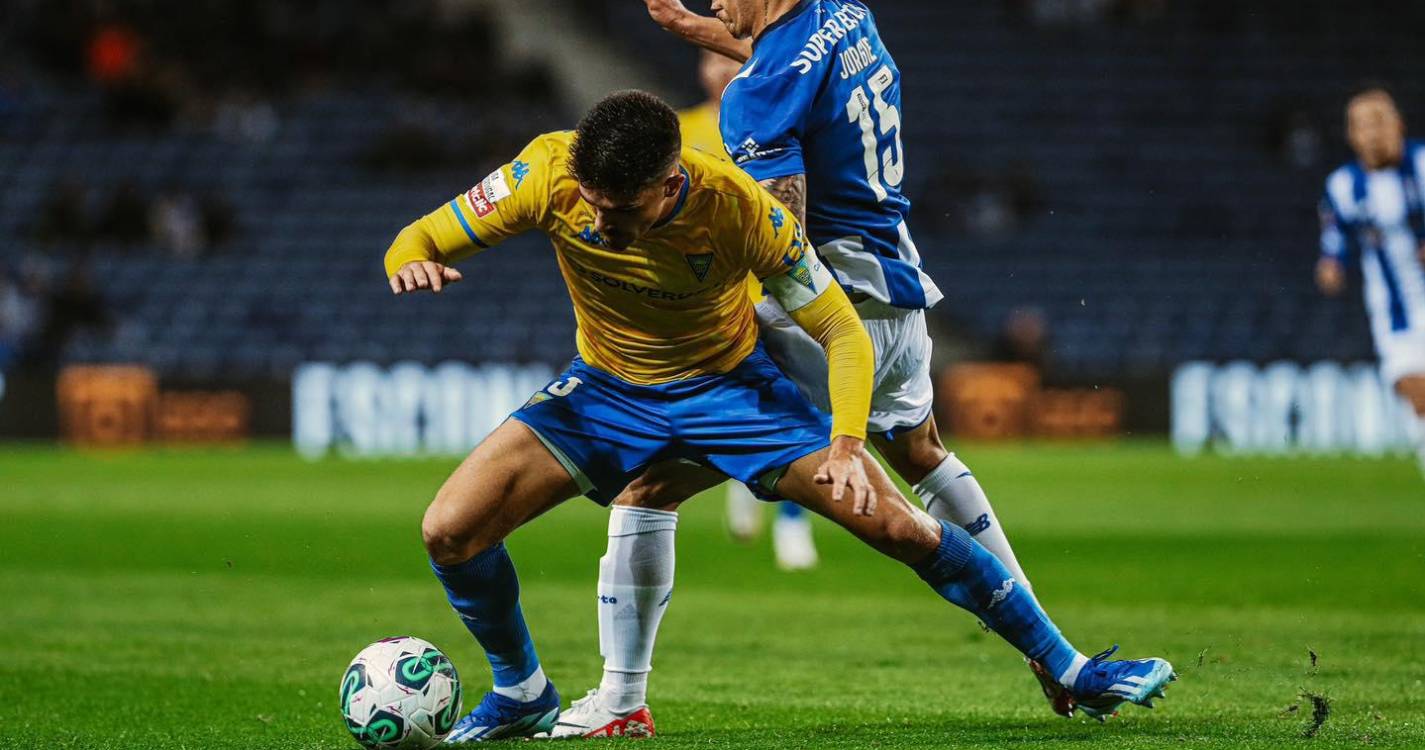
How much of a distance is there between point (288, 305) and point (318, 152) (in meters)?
3.06

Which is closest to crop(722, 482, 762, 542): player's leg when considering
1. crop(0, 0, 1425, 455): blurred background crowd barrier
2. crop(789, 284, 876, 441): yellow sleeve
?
crop(789, 284, 876, 441): yellow sleeve

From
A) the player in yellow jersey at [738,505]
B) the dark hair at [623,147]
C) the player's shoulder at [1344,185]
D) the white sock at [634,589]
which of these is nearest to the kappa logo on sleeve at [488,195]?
the dark hair at [623,147]

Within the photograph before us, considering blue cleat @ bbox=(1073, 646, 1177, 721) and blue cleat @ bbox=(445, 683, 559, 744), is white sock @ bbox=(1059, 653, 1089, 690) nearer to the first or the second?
blue cleat @ bbox=(1073, 646, 1177, 721)

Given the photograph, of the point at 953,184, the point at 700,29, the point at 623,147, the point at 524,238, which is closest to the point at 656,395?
the point at 623,147

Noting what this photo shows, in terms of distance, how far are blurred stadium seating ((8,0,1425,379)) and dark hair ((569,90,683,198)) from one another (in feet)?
56.0

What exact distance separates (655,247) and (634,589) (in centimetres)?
104

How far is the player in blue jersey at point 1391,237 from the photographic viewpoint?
908 cm

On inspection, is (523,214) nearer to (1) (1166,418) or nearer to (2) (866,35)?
(2) (866,35)

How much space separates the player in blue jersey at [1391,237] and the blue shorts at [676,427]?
4.87 metres

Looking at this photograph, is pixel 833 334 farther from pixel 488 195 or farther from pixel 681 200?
pixel 488 195

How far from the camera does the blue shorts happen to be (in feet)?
16.2

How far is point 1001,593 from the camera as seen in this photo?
5.00 metres

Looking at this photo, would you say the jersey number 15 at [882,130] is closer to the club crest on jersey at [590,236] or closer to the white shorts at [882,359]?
the white shorts at [882,359]

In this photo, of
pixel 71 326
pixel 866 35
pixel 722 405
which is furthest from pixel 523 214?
pixel 71 326
